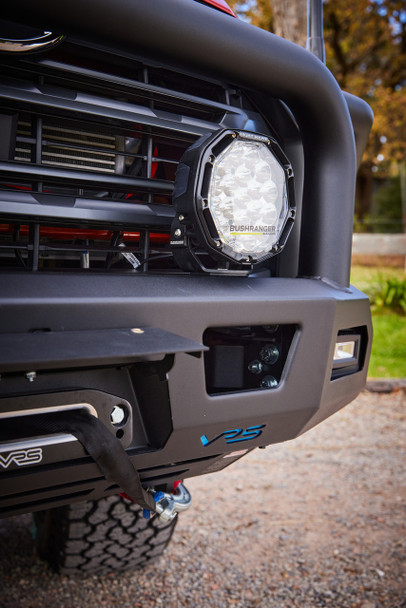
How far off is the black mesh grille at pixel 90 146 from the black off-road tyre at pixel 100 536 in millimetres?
870

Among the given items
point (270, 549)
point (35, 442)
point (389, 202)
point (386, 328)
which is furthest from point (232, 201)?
point (389, 202)

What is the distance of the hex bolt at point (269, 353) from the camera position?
53.5 inches

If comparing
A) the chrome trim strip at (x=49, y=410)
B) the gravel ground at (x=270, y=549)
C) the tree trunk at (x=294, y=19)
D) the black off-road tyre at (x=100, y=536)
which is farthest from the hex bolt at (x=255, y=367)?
the tree trunk at (x=294, y=19)

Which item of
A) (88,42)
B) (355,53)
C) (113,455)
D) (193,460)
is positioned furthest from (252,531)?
(355,53)

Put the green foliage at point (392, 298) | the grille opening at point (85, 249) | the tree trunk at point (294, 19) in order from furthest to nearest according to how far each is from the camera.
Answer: the green foliage at point (392, 298) → the tree trunk at point (294, 19) → the grille opening at point (85, 249)

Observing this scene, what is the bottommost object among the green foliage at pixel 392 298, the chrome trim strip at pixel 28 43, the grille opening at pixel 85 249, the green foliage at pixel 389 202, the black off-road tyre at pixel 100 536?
the black off-road tyre at pixel 100 536

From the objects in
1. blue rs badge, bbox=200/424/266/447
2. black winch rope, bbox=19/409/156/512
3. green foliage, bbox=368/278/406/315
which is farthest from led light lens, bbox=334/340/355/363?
green foliage, bbox=368/278/406/315

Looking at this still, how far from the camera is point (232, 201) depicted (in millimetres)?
1232

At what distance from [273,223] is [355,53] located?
15.4 m

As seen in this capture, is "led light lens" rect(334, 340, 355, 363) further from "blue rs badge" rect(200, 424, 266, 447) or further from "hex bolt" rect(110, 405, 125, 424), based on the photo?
"hex bolt" rect(110, 405, 125, 424)

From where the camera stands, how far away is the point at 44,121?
3.89 ft

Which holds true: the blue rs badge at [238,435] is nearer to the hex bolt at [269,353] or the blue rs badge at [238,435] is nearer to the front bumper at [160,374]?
the front bumper at [160,374]

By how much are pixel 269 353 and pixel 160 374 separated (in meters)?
0.37

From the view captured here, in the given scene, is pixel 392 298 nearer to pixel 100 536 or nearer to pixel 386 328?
pixel 386 328
